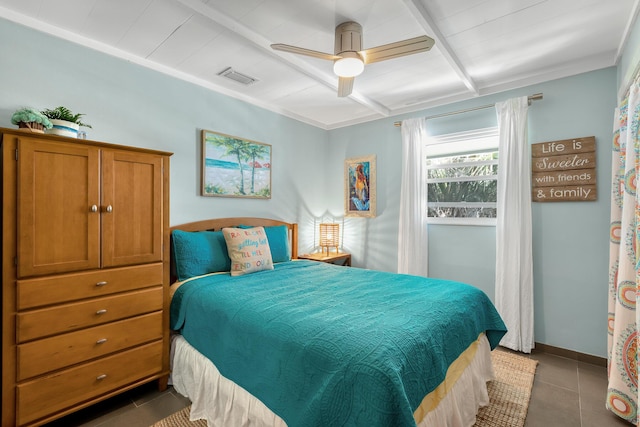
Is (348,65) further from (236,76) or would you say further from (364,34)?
(236,76)

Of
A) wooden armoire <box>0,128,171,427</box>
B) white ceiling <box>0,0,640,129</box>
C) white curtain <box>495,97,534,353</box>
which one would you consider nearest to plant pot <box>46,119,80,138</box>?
wooden armoire <box>0,128,171,427</box>

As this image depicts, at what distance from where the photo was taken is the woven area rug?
185cm

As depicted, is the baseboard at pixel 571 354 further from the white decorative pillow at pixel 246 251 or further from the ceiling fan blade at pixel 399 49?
the ceiling fan blade at pixel 399 49

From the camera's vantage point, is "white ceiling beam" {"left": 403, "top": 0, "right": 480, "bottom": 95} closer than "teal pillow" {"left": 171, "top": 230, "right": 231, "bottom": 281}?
Yes

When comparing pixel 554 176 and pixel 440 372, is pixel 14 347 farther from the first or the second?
pixel 554 176

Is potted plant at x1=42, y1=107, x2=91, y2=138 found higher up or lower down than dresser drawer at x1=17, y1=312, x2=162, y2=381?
higher up

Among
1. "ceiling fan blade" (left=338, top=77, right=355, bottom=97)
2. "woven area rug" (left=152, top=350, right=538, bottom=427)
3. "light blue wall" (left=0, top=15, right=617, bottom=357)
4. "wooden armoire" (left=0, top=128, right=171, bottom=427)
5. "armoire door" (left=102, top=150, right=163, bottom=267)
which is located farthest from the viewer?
"ceiling fan blade" (left=338, top=77, right=355, bottom=97)

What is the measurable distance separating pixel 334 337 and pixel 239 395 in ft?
2.40

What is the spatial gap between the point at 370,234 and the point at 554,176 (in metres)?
2.05

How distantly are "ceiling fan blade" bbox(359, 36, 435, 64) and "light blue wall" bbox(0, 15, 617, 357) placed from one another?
1.72 meters

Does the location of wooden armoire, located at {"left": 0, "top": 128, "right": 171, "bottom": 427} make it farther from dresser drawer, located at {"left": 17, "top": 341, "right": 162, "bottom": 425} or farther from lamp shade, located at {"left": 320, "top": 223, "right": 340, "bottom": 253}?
lamp shade, located at {"left": 320, "top": 223, "right": 340, "bottom": 253}

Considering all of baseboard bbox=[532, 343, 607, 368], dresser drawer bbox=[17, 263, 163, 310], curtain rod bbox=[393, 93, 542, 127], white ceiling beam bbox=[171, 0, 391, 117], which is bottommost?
baseboard bbox=[532, 343, 607, 368]

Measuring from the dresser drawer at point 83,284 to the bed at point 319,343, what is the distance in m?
0.29

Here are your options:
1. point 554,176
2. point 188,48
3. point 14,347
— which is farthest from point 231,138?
point 554,176
